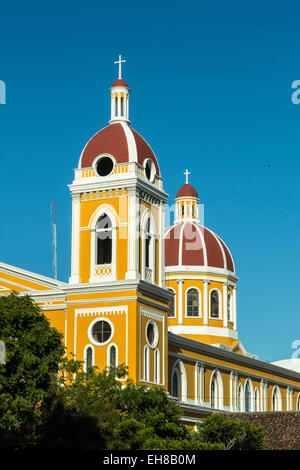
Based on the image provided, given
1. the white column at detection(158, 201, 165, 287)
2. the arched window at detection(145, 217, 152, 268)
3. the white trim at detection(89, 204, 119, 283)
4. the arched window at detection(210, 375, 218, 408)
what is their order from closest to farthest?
the white trim at detection(89, 204, 119, 283) → the arched window at detection(145, 217, 152, 268) → the white column at detection(158, 201, 165, 287) → the arched window at detection(210, 375, 218, 408)

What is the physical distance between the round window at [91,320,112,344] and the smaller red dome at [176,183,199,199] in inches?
1123

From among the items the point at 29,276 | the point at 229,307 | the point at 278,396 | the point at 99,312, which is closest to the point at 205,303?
the point at 229,307

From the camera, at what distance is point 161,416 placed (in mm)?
40625

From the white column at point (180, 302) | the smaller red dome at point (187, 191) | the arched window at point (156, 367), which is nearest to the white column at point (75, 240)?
the arched window at point (156, 367)

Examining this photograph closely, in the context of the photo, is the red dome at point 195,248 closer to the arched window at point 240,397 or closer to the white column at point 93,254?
the arched window at point 240,397

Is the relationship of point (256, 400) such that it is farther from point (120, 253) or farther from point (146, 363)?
point (120, 253)

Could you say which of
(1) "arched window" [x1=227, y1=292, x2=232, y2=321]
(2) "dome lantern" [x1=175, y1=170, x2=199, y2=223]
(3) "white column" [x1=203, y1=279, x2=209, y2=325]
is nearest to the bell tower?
(3) "white column" [x1=203, y1=279, x2=209, y2=325]

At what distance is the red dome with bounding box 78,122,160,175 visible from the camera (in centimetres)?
4962

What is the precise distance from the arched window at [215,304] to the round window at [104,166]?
21.1m

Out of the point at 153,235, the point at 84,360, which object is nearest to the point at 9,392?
the point at 84,360

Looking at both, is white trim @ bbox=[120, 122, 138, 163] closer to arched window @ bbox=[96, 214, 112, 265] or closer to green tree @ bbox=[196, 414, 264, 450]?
arched window @ bbox=[96, 214, 112, 265]
